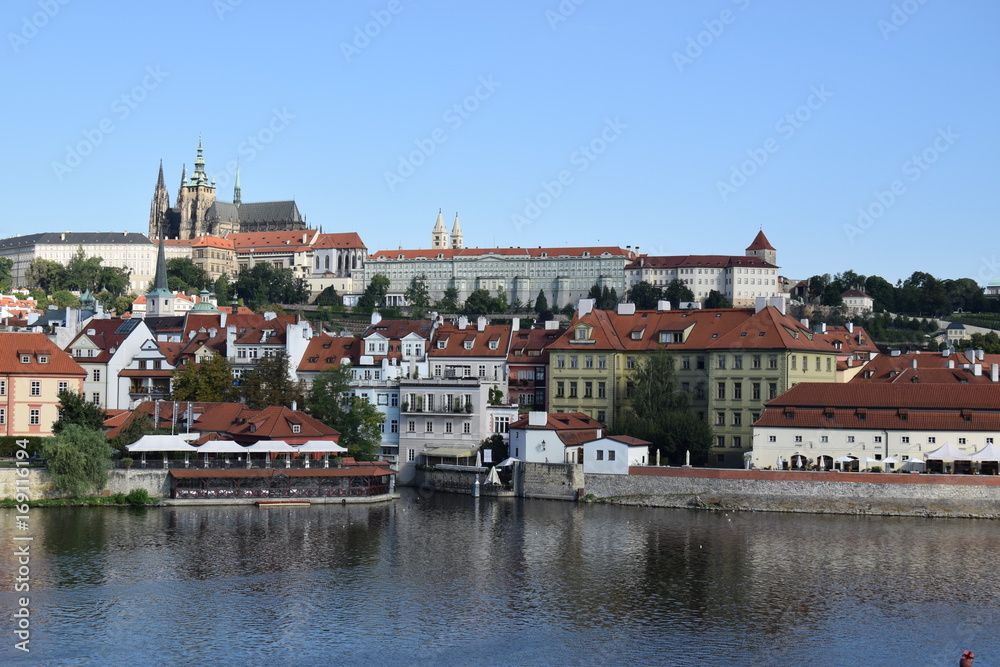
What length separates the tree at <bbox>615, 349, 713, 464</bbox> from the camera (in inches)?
2623

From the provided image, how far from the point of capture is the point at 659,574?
44.5 metres

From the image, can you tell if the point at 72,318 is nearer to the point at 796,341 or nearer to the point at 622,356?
the point at 622,356

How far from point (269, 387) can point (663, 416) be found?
2202 centimetres

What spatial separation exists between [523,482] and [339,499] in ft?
31.1

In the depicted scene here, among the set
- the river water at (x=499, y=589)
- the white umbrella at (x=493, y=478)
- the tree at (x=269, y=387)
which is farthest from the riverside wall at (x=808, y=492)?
the tree at (x=269, y=387)

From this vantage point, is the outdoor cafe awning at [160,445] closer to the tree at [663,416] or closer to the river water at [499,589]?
the river water at [499,589]

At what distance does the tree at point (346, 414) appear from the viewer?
69.4 metres

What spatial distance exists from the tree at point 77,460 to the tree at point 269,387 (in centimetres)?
1327

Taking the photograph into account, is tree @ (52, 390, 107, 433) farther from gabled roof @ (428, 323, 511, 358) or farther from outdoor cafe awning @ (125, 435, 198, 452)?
gabled roof @ (428, 323, 511, 358)

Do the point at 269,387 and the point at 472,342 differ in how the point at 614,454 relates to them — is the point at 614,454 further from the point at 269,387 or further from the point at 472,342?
the point at 269,387

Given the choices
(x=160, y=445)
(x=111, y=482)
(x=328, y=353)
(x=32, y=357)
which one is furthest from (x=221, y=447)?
(x=328, y=353)

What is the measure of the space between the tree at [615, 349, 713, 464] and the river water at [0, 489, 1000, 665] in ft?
28.8

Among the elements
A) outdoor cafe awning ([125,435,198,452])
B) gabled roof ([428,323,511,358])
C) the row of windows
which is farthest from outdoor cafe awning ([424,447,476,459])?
outdoor cafe awning ([125,435,198,452])

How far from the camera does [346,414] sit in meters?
70.9
